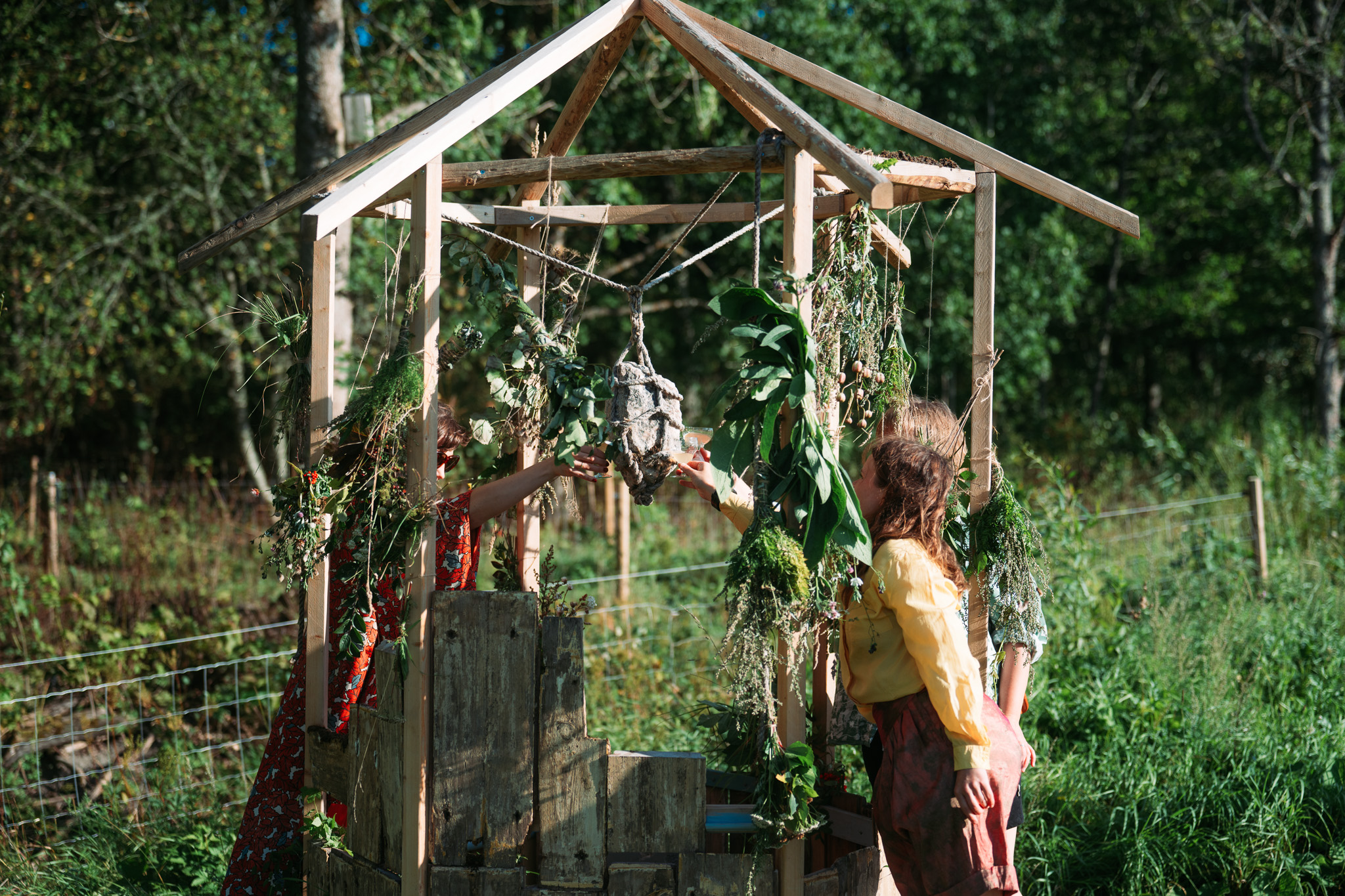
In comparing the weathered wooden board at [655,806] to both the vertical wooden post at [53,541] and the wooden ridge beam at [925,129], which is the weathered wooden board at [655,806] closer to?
the wooden ridge beam at [925,129]

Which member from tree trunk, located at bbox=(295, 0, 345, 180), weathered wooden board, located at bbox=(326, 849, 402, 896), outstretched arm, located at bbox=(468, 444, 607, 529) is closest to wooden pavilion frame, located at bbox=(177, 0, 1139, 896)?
weathered wooden board, located at bbox=(326, 849, 402, 896)

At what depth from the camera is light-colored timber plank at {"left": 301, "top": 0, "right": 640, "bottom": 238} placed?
84.9 inches

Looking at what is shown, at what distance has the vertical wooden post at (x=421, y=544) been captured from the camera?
232 cm

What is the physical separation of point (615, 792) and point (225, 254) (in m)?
8.09

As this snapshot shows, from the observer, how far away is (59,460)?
13.6 meters

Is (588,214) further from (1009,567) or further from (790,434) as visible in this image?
(1009,567)

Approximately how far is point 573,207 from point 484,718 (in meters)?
1.66

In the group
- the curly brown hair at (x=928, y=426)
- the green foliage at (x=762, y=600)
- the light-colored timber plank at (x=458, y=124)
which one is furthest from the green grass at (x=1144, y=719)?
the light-colored timber plank at (x=458, y=124)

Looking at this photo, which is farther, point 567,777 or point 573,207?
point 573,207

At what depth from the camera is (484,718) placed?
2398 mm

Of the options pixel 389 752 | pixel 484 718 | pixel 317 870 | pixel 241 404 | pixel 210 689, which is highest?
pixel 241 404

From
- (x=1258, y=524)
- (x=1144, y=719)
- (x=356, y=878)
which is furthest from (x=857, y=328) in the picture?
(x=1258, y=524)

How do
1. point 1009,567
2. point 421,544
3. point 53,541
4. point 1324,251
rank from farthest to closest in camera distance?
point 1324,251 < point 53,541 < point 1009,567 < point 421,544

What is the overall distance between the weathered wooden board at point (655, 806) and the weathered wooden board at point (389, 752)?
1.76 feet
